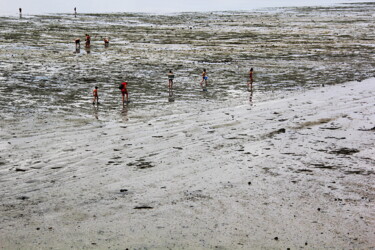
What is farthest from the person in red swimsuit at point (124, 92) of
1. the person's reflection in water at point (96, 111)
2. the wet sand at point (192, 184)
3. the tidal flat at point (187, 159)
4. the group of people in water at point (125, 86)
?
the wet sand at point (192, 184)

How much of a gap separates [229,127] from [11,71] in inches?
805

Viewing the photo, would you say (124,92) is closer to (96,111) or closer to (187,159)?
(96,111)

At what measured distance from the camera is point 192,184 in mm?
13195

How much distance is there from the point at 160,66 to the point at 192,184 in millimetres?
24766

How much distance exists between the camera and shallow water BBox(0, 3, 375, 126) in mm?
23891

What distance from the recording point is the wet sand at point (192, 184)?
10.3 metres

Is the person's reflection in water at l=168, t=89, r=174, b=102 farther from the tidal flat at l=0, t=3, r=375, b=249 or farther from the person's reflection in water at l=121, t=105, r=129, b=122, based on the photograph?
the person's reflection in water at l=121, t=105, r=129, b=122

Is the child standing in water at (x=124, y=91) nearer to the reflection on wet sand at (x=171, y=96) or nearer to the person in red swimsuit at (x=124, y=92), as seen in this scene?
the person in red swimsuit at (x=124, y=92)

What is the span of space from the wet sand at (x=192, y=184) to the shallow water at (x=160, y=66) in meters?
3.78

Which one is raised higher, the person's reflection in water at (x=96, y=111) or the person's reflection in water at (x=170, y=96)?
the person's reflection in water at (x=170, y=96)

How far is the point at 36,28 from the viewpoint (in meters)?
67.1

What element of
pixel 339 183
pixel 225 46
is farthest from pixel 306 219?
pixel 225 46

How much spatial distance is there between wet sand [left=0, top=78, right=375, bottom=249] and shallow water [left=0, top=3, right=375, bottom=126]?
12.4 ft

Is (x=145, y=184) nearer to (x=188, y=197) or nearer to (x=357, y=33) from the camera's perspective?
(x=188, y=197)
